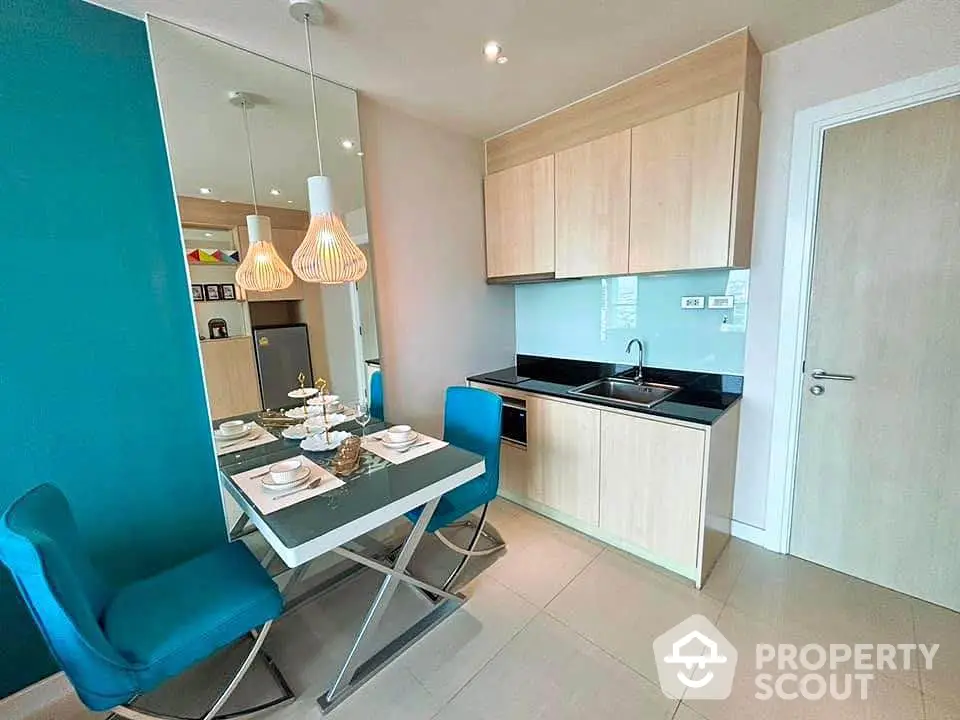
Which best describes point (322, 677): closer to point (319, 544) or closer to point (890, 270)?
point (319, 544)

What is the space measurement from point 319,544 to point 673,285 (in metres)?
2.32

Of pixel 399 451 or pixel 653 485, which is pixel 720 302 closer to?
pixel 653 485

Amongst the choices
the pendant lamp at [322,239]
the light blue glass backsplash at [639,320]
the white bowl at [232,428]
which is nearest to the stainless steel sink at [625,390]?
the light blue glass backsplash at [639,320]

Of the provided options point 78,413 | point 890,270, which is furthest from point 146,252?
point 890,270

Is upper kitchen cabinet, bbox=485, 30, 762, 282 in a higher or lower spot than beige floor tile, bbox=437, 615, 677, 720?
higher

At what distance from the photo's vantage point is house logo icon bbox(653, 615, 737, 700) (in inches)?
59.8

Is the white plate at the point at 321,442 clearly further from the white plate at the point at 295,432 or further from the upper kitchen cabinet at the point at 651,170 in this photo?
the upper kitchen cabinet at the point at 651,170

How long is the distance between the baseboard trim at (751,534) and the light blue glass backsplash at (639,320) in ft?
2.96

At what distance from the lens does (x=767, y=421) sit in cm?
219

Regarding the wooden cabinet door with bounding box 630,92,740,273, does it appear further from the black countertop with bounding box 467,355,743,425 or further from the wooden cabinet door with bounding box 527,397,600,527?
the wooden cabinet door with bounding box 527,397,600,527

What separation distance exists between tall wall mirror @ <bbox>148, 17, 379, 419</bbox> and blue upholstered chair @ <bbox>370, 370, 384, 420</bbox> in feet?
0.41

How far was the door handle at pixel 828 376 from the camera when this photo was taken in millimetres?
1950

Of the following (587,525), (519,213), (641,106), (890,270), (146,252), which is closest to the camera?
(146,252)

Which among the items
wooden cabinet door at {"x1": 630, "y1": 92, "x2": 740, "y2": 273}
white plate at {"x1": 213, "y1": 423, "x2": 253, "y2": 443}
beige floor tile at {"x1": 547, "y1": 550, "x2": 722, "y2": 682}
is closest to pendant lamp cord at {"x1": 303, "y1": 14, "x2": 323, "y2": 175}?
white plate at {"x1": 213, "y1": 423, "x2": 253, "y2": 443}
